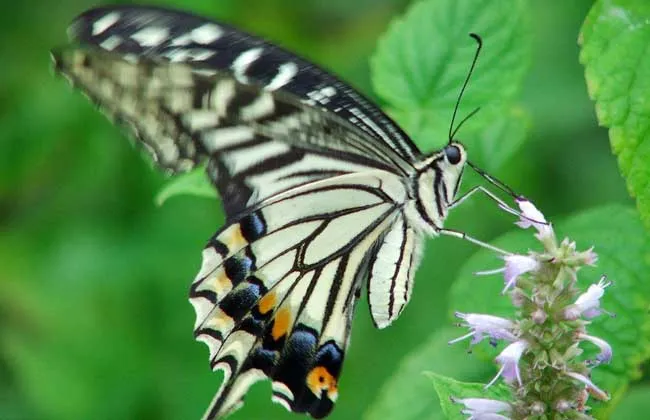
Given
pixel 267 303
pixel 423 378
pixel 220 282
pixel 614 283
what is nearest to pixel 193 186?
pixel 220 282

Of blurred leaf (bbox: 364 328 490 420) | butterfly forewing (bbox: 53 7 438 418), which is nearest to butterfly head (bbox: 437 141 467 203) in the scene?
butterfly forewing (bbox: 53 7 438 418)

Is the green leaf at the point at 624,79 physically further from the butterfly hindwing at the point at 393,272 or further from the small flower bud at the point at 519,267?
the butterfly hindwing at the point at 393,272

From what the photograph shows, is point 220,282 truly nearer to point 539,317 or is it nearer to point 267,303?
point 267,303

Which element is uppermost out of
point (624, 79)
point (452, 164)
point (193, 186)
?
point (624, 79)

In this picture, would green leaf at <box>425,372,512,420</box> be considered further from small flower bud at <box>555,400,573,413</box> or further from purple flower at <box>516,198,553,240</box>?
purple flower at <box>516,198,553,240</box>

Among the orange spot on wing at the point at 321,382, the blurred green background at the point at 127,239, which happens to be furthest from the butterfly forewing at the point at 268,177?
the blurred green background at the point at 127,239

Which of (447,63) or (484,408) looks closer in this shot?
(484,408)

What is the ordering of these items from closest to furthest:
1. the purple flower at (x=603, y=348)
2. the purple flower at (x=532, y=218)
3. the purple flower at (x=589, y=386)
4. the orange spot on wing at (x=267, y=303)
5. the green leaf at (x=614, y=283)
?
the purple flower at (x=589, y=386), the purple flower at (x=603, y=348), the purple flower at (x=532, y=218), the green leaf at (x=614, y=283), the orange spot on wing at (x=267, y=303)
